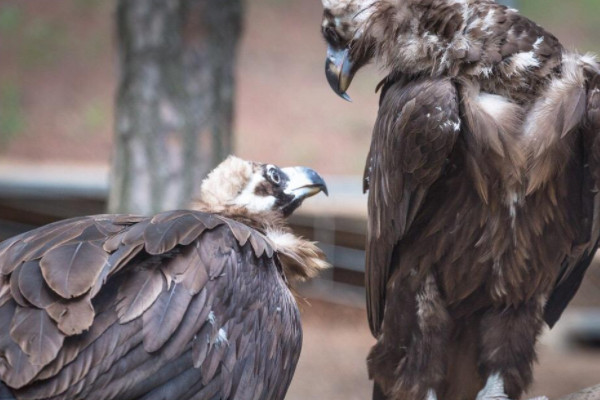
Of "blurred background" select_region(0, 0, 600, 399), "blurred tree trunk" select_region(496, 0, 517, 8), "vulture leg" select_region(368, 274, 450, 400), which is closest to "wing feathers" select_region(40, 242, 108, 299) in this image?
"vulture leg" select_region(368, 274, 450, 400)

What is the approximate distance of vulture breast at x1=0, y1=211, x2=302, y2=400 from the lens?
2936mm

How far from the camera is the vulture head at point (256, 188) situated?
4.22 metres

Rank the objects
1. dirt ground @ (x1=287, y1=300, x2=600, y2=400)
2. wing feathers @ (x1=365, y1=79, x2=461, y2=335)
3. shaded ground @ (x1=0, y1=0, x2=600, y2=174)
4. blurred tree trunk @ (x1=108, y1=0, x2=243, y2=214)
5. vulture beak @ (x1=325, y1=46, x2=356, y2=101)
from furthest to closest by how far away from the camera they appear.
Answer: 1. shaded ground @ (x1=0, y1=0, x2=600, y2=174)
2. dirt ground @ (x1=287, y1=300, x2=600, y2=400)
3. blurred tree trunk @ (x1=108, y1=0, x2=243, y2=214)
4. vulture beak @ (x1=325, y1=46, x2=356, y2=101)
5. wing feathers @ (x1=365, y1=79, x2=461, y2=335)

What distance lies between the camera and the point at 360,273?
324 inches

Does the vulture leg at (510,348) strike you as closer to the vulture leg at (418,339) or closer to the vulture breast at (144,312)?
the vulture leg at (418,339)

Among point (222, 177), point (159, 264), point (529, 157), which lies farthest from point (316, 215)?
point (159, 264)

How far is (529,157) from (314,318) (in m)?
4.87

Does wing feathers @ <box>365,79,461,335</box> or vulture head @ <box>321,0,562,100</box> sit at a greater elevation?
vulture head @ <box>321,0,562,100</box>

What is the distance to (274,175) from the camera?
4.31 m

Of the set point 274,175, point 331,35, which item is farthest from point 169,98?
point 331,35

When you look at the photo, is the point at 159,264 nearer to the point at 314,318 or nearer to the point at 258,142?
the point at 314,318

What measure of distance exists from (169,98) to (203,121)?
0.77 feet

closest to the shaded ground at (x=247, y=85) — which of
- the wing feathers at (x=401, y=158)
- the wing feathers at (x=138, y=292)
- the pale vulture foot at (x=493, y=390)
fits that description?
the wing feathers at (x=401, y=158)

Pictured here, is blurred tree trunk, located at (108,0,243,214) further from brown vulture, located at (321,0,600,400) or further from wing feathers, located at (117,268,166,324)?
wing feathers, located at (117,268,166,324)
